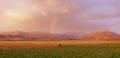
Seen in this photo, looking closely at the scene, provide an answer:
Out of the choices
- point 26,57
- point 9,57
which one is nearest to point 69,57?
point 26,57

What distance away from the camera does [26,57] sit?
44406 millimetres

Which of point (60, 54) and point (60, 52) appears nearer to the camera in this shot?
point (60, 54)

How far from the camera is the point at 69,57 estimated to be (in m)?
44.6

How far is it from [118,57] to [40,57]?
46.5ft

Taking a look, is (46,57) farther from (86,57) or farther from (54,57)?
(86,57)

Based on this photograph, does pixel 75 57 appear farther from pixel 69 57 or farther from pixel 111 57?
pixel 111 57

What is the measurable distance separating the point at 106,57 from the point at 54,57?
952 centimetres

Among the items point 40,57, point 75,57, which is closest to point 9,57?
point 40,57

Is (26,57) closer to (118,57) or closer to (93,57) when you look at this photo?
(93,57)

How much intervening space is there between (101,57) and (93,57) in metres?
1.44

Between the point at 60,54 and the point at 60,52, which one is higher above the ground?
the point at 60,52

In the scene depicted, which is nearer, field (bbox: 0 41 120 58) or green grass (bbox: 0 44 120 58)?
green grass (bbox: 0 44 120 58)

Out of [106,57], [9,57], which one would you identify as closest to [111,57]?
[106,57]

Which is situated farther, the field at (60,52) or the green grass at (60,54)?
the field at (60,52)
